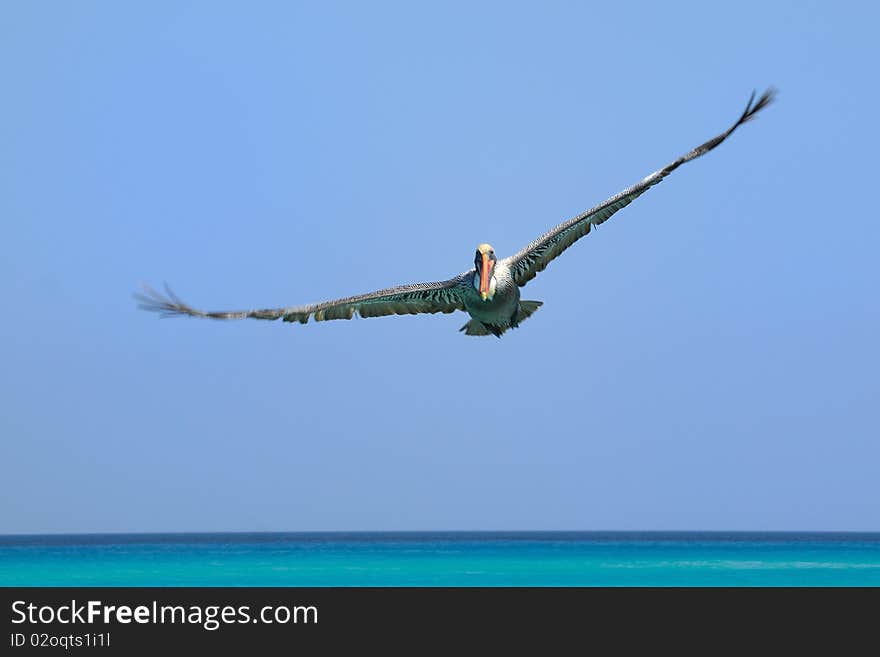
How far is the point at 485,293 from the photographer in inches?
Result: 802

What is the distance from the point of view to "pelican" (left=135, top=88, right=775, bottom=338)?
795 inches

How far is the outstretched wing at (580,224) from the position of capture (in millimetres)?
19484

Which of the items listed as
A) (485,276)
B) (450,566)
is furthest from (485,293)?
(450,566)

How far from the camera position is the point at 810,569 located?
9125 cm

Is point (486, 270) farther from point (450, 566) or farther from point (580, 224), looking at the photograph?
point (450, 566)

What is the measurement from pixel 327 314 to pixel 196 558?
92.1 m

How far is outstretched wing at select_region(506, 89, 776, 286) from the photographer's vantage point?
19.5 meters

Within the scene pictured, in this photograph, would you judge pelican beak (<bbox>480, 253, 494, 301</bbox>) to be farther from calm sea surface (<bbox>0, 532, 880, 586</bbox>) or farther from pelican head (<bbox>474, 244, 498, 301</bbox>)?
calm sea surface (<bbox>0, 532, 880, 586</bbox>)

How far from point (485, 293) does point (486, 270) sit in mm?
366

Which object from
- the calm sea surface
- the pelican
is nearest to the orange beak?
the pelican

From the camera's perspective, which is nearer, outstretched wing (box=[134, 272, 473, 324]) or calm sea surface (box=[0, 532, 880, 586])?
outstretched wing (box=[134, 272, 473, 324])

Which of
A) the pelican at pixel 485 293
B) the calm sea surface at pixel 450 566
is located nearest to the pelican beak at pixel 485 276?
the pelican at pixel 485 293

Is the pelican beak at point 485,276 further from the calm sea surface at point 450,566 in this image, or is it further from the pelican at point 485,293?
the calm sea surface at point 450,566
